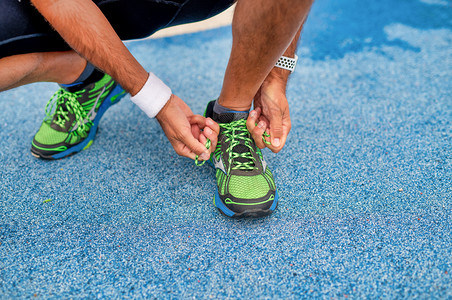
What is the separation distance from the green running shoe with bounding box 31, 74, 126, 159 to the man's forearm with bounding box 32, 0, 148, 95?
1.09 feet

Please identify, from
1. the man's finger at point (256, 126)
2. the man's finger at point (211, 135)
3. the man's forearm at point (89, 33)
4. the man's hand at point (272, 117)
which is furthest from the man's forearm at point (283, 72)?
the man's forearm at point (89, 33)

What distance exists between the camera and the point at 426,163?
2.95 feet

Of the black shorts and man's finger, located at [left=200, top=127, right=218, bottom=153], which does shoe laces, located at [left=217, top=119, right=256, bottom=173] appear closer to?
man's finger, located at [left=200, top=127, right=218, bottom=153]

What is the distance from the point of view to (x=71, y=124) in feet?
3.20

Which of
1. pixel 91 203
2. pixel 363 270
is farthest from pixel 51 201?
pixel 363 270

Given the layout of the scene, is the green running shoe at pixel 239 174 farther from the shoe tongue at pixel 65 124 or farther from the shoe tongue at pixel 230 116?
the shoe tongue at pixel 65 124

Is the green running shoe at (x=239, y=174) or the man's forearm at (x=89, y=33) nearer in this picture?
the man's forearm at (x=89, y=33)

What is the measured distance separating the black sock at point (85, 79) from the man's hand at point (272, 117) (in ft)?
1.72

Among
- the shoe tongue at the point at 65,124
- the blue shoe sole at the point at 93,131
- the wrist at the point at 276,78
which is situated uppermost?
the wrist at the point at 276,78

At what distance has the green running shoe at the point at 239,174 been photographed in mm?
758

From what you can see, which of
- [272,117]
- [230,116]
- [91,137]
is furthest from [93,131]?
[272,117]

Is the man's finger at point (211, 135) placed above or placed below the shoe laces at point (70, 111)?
below

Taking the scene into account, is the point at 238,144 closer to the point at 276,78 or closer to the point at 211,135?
the point at 211,135

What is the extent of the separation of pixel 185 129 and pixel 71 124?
448mm
